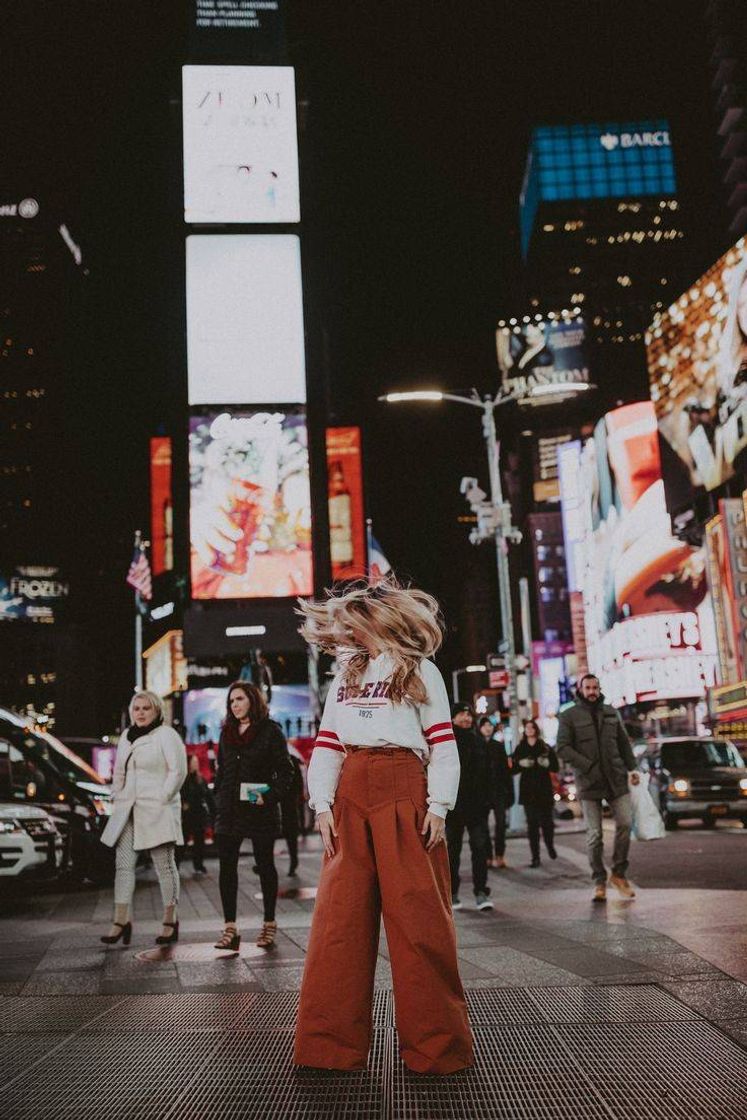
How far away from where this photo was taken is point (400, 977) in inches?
173

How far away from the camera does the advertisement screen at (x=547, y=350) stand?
4316 inches

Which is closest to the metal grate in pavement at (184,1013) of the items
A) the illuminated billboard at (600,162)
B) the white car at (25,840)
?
the white car at (25,840)

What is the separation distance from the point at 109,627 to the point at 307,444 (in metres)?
106

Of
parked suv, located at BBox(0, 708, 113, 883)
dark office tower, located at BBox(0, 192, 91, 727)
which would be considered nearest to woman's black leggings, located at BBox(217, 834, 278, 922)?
parked suv, located at BBox(0, 708, 113, 883)

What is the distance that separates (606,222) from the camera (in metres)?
157

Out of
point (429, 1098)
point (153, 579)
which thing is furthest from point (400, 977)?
point (153, 579)

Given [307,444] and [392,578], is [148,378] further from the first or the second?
[392,578]

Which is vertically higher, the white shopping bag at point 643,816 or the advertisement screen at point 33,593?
the advertisement screen at point 33,593

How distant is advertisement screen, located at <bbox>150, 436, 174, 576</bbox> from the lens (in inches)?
2520

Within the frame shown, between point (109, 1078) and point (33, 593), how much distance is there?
437ft

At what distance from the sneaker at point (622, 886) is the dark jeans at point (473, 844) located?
1.24 metres

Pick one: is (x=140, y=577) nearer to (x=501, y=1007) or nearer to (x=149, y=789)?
(x=149, y=789)

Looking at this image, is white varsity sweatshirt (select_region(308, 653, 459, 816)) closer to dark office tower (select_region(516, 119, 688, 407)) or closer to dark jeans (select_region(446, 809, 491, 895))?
dark jeans (select_region(446, 809, 491, 895))

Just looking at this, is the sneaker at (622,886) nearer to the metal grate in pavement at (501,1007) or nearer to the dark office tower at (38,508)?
the metal grate in pavement at (501,1007)
